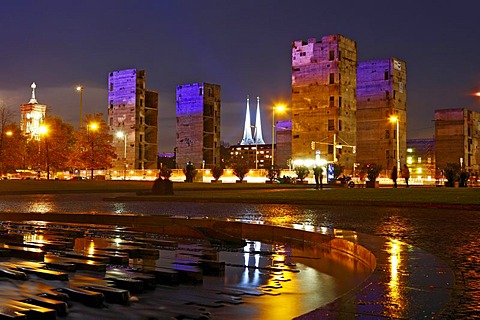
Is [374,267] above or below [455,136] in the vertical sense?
below

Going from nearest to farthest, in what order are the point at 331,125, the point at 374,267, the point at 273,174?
1. the point at 374,267
2. the point at 273,174
3. the point at 331,125

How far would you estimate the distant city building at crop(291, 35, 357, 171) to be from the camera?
69.4 metres

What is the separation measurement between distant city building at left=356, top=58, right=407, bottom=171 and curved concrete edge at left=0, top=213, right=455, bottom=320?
69.8 m

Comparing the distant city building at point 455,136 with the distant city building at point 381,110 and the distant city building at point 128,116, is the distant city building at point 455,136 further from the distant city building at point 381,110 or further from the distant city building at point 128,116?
the distant city building at point 128,116

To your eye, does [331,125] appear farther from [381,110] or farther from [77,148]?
[77,148]

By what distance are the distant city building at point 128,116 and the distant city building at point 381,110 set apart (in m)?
32.0

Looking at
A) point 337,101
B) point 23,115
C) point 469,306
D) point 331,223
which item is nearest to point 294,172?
point 337,101

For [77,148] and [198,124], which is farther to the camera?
[198,124]

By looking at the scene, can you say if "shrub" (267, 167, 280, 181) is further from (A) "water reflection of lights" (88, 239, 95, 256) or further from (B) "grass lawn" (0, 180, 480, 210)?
(A) "water reflection of lights" (88, 239, 95, 256)

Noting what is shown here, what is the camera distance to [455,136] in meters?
88.5

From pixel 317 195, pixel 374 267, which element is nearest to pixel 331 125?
pixel 317 195

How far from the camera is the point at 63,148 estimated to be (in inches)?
2633

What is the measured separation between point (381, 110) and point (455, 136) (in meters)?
15.1

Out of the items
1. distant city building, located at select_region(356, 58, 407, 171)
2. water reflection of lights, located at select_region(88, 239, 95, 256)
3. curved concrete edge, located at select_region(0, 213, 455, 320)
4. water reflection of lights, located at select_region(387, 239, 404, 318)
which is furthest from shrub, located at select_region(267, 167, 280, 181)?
water reflection of lights, located at select_region(387, 239, 404, 318)
